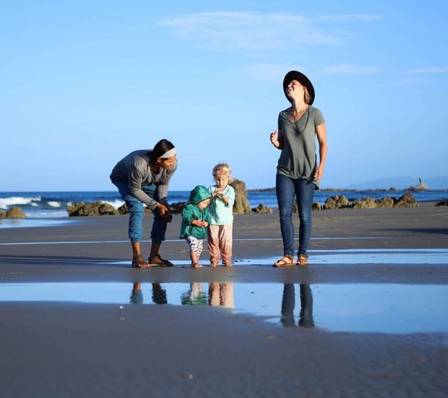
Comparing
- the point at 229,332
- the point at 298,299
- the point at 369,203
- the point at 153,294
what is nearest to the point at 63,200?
the point at 369,203

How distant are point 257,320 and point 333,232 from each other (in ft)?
32.3

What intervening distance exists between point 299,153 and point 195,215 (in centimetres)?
140

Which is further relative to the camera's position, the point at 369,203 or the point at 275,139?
the point at 369,203

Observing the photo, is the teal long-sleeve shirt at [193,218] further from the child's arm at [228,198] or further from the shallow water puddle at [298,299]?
the shallow water puddle at [298,299]

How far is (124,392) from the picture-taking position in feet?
9.71

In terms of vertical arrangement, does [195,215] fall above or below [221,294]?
above

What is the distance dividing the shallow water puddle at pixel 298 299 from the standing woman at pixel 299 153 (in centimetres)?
216

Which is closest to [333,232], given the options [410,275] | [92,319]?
[410,275]

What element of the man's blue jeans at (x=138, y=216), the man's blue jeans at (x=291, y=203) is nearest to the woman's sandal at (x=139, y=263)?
the man's blue jeans at (x=138, y=216)

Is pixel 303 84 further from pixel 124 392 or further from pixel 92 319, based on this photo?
pixel 124 392

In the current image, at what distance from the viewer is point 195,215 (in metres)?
8.74

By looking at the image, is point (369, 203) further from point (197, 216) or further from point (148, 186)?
point (148, 186)

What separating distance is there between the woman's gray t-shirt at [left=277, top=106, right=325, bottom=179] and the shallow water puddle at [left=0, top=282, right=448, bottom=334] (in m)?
2.32

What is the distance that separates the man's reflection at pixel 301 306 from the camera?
4301 millimetres
